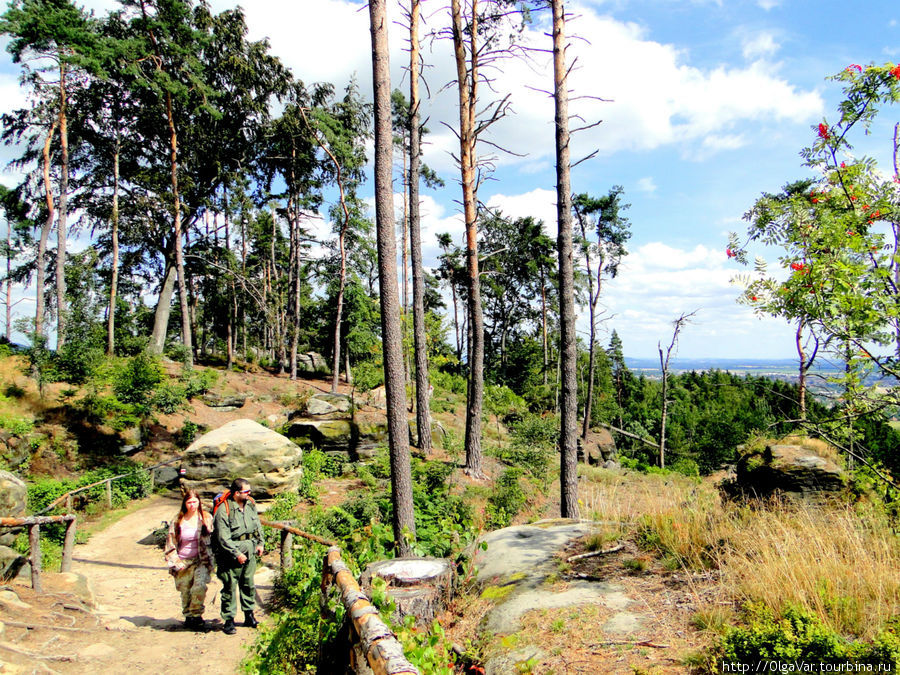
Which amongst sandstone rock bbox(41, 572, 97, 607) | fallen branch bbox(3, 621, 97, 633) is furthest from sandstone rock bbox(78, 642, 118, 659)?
sandstone rock bbox(41, 572, 97, 607)

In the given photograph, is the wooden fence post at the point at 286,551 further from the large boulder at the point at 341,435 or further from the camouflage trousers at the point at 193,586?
the large boulder at the point at 341,435

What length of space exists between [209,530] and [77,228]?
23194 mm

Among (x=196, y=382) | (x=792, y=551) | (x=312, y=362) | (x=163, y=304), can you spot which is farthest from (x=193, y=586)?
(x=312, y=362)

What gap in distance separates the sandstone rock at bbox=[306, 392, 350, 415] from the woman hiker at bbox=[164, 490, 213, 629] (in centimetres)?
948

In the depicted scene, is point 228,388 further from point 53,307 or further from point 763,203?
point 763,203

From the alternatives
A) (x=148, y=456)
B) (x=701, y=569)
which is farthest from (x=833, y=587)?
(x=148, y=456)

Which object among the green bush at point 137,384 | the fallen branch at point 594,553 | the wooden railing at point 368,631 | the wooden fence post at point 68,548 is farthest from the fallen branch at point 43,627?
the green bush at point 137,384

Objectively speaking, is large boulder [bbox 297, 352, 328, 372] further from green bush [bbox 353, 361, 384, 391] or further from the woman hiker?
the woman hiker

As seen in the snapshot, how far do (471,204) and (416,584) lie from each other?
10038mm

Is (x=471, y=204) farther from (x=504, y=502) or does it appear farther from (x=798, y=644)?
(x=798, y=644)

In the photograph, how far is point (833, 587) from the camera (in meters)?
3.53

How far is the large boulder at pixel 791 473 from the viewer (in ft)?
19.0

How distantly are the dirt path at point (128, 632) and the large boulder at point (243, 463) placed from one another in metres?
2.53

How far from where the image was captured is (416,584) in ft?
14.9
